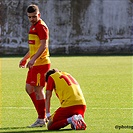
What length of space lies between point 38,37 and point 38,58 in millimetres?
308

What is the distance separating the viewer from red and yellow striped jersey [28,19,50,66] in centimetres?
944

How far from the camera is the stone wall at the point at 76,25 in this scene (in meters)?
30.8

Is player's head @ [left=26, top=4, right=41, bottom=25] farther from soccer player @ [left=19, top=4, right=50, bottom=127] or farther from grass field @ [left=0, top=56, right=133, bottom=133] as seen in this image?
grass field @ [left=0, top=56, right=133, bottom=133]

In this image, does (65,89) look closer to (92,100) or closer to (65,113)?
(65,113)

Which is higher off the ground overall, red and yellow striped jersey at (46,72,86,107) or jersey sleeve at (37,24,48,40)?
jersey sleeve at (37,24,48,40)

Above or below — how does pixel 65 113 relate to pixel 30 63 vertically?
below

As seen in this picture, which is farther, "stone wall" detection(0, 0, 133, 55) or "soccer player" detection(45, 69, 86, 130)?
"stone wall" detection(0, 0, 133, 55)

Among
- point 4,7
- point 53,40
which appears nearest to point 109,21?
point 53,40

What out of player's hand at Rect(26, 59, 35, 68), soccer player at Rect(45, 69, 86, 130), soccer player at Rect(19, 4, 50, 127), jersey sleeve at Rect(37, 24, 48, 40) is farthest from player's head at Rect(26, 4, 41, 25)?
soccer player at Rect(45, 69, 86, 130)

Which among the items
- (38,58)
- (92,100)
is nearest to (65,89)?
(38,58)

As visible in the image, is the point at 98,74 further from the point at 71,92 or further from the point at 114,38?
the point at 114,38

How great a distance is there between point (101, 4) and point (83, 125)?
23.1 m

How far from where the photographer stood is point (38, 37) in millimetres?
9539

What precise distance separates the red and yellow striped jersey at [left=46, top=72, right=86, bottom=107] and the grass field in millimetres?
389
